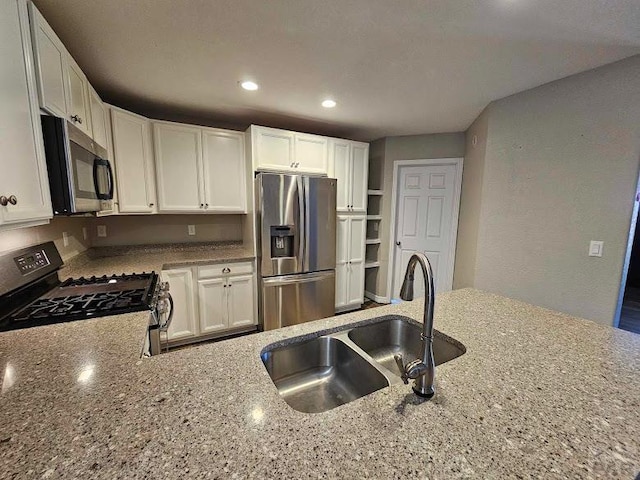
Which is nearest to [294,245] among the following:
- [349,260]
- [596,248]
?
[349,260]

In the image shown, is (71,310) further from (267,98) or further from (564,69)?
(564,69)

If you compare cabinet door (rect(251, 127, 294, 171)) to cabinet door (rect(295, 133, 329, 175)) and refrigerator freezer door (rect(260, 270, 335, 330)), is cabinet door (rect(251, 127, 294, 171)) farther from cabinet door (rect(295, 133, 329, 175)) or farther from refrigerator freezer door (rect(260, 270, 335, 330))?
refrigerator freezer door (rect(260, 270, 335, 330))

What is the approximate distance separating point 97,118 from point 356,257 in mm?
2792

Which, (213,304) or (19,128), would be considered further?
(213,304)

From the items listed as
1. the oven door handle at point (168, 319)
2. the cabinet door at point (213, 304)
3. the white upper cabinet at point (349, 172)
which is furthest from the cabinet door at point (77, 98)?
the white upper cabinet at point (349, 172)

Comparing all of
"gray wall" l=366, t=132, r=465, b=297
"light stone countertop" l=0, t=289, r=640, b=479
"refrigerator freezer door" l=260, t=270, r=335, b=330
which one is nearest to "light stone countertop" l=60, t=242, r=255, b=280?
"refrigerator freezer door" l=260, t=270, r=335, b=330

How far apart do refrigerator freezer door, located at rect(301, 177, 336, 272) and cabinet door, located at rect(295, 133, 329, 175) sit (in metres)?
0.31

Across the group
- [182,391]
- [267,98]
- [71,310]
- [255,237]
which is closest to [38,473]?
[182,391]

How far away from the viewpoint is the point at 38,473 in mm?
468

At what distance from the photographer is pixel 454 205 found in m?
3.26

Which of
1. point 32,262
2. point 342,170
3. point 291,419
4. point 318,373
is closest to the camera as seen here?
point 291,419

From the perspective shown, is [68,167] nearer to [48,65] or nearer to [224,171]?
[48,65]

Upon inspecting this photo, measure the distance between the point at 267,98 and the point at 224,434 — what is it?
2441mm

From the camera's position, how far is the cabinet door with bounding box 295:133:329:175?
2.90 m
